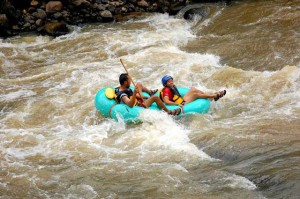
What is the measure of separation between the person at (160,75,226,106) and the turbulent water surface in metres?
0.28

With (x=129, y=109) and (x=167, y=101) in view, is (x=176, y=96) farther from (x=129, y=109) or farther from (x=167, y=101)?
(x=129, y=109)

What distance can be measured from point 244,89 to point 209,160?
2.87 meters

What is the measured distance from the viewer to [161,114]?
748 centimetres

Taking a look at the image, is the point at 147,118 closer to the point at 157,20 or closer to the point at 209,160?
the point at 209,160

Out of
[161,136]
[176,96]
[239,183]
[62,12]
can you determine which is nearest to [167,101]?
[176,96]

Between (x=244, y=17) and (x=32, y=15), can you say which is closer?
(x=244, y=17)

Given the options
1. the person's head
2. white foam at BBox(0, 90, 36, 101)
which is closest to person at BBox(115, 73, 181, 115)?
the person's head

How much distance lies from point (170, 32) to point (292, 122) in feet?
20.7

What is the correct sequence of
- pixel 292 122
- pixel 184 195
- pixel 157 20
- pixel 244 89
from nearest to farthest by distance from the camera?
pixel 184 195, pixel 292 122, pixel 244 89, pixel 157 20

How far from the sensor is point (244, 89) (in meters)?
8.46

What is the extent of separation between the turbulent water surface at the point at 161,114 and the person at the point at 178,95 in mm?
278

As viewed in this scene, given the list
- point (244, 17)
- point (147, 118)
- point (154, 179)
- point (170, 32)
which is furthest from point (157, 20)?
point (154, 179)

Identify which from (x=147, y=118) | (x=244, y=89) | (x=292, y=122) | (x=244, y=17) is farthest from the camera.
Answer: (x=244, y=17)

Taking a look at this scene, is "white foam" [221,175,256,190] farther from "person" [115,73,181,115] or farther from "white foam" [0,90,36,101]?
"white foam" [0,90,36,101]
